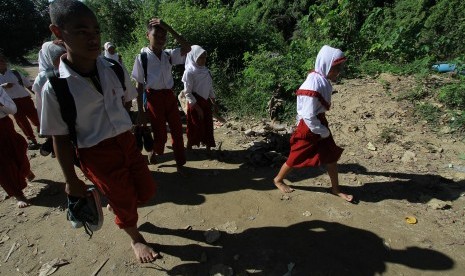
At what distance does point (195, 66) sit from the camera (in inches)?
172

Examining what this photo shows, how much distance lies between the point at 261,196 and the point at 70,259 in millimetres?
2121

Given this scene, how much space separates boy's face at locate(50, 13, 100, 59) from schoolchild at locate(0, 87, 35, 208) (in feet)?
7.60

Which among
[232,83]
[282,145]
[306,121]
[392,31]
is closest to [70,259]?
[306,121]

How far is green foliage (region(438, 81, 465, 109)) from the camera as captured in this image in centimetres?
486

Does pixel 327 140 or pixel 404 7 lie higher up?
pixel 404 7

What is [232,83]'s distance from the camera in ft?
24.9

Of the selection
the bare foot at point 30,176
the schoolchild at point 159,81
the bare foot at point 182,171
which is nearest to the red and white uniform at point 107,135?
A: the schoolchild at point 159,81

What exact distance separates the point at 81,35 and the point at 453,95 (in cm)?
535

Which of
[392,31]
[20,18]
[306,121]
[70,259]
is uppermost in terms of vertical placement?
[20,18]

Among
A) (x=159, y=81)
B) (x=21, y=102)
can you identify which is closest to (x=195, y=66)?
(x=159, y=81)

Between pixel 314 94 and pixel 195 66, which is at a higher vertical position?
pixel 195 66

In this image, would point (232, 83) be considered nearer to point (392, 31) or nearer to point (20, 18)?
point (392, 31)

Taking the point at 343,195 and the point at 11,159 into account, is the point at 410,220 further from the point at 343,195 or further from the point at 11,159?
the point at 11,159

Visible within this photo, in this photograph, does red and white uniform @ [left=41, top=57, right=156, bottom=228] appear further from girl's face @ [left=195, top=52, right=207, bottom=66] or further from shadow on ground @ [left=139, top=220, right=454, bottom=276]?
girl's face @ [left=195, top=52, right=207, bottom=66]
